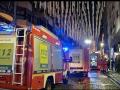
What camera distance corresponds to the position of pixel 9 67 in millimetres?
11391

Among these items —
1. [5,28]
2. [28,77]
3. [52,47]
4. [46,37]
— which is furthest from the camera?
[52,47]

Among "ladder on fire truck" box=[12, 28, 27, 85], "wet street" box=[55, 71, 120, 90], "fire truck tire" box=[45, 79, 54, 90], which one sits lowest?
"wet street" box=[55, 71, 120, 90]

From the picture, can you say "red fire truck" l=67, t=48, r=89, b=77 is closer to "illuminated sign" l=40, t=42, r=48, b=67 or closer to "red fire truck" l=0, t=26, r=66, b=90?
"illuminated sign" l=40, t=42, r=48, b=67

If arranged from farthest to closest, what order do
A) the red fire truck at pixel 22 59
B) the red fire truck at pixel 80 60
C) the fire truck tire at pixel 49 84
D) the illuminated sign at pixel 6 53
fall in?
1. the red fire truck at pixel 80 60
2. the fire truck tire at pixel 49 84
3. the illuminated sign at pixel 6 53
4. the red fire truck at pixel 22 59

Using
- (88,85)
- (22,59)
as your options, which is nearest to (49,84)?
(22,59)

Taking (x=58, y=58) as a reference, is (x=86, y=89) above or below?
below

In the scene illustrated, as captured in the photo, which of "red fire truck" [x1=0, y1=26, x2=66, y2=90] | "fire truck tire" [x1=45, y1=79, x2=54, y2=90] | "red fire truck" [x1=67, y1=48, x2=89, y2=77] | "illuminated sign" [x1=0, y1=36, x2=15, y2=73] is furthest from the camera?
"red fire truck" [x1=67, y1=48, x2=89, y2=77]

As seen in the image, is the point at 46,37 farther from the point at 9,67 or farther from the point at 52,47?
the point at 9,67

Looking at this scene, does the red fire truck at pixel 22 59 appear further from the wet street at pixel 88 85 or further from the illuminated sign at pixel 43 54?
the wet street at pixel 88 85

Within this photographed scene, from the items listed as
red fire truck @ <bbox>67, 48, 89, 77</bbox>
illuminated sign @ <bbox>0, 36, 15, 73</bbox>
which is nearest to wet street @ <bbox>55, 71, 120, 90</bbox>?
red fire truck @ <bbox>67, 48, 89, 77</bbox>

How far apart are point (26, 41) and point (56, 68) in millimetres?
4406

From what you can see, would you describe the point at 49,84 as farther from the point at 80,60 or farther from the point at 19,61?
the point at 80,60

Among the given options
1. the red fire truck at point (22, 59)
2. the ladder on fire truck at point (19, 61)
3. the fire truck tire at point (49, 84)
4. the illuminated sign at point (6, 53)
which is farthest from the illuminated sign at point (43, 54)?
the illuminated sign at point (6, 53)

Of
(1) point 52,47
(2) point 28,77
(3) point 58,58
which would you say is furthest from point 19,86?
(3) point 58,58
